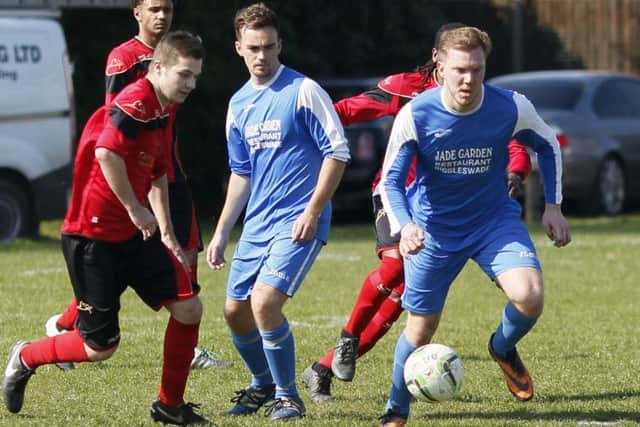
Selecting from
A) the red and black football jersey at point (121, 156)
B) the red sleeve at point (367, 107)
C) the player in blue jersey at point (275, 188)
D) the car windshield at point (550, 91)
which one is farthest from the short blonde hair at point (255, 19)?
the car windshield at point (550, 91)

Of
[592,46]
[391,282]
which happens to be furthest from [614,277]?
[592,46]

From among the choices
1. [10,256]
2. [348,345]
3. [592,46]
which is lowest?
[592,46]

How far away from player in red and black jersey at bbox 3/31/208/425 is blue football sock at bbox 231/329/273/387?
0.49 metres

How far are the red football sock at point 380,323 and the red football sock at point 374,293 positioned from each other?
27 millimetres

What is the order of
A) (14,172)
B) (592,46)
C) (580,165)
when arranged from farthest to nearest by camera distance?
(592,46) < (580,165) < (14,172)

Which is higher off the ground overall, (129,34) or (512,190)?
(512,190)

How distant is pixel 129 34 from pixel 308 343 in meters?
11.0

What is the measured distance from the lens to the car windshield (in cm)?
1758

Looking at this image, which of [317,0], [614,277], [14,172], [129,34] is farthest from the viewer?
[317,0]

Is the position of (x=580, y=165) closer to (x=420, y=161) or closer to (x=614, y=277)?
(x=614, y=277)

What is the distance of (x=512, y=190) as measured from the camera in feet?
24.5

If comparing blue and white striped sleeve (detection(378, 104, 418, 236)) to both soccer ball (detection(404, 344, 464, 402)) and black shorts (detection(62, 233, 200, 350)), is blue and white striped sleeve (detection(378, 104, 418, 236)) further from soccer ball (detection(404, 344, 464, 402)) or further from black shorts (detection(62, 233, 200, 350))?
black shorts (detection(62, 233, 200, 350))

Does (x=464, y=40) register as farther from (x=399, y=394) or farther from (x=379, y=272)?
(x=379, y=272)

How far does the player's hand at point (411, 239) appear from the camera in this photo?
6.11m
